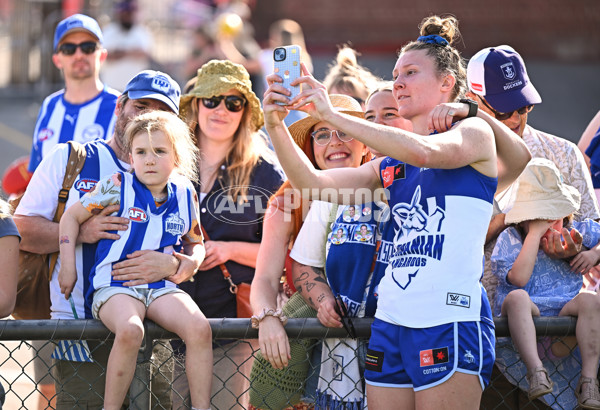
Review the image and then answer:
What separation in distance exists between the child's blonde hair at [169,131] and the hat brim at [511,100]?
1.46m

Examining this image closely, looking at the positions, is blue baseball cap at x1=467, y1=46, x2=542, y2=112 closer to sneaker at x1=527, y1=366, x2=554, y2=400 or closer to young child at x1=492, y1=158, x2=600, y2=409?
young child at x1=492, y1=158, x2=600, y2=409

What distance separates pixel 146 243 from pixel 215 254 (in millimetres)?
679

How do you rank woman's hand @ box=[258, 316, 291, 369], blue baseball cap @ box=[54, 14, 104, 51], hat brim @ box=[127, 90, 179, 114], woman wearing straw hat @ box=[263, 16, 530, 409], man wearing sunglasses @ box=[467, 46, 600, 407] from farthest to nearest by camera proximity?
1. blue baseball cap @ box=[54, 14, 104, 51]
2. hat brim @ box=[127, 90, 179, 114]
3. man wearing sunglasses @ box=[467, 46, 600, 407]
4. woman's hand @ box=[258, 316, 291, 369]
5. woman wearing straw hat @ box=[263, 16, 530, 409]

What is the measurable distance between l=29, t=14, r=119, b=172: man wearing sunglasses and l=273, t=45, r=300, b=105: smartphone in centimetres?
253

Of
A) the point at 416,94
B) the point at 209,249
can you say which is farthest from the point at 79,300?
the point at 416,94

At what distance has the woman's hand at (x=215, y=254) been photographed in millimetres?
4176

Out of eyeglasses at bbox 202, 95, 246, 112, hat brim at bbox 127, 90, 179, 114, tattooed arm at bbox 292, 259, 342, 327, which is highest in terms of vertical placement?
hat brim at bbox 127, 90, 179, 114

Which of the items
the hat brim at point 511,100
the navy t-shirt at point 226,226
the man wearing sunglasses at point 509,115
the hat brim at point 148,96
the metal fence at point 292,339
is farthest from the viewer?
the navy t-shirt at point 226,226

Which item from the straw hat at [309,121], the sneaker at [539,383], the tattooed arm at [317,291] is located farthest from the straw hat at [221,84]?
the sneaker at [539,383]

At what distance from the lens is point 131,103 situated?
13.6 feet

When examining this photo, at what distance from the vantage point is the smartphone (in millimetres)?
2951

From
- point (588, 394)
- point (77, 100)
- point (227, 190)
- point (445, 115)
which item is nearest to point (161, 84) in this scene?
point (227, 190)

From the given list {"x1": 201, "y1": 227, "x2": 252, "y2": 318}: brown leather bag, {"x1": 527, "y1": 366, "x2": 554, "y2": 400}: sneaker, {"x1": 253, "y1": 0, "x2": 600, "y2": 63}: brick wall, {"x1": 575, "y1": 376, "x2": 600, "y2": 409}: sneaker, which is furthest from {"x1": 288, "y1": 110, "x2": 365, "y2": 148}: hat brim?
{"x1": 253, "y1": 0, "x2": 600, "y2": 63}: brick wall

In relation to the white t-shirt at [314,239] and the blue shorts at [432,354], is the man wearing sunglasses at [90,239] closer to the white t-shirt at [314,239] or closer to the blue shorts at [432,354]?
the white t-shirt at [314,239]
